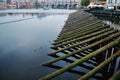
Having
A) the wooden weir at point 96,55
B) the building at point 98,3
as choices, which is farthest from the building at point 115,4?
the wooden weir at point 96,55

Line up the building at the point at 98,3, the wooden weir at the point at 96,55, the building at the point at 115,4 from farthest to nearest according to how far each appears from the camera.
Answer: the building at the point at 98,3 → the building at the point at 115,4 → the wooden weir at the point at 96,55

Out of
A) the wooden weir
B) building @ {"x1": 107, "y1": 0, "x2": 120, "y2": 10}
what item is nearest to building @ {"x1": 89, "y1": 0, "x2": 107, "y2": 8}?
building @ {"x1": 107, "y1": 0, "x2": 120, "y2": 10}

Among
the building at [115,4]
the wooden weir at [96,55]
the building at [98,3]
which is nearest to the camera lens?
the wooden weir at [96,55]

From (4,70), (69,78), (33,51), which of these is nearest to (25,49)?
(33,51)

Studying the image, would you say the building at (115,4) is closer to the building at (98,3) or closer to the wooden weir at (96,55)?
the building at (98,3)

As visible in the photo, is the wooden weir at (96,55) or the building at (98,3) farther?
the building at (98,3)

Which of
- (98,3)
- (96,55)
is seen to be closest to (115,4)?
(98,3)

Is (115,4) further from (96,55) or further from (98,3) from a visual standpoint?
(96,55)

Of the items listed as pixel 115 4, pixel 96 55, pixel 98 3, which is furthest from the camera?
pixel 98 3

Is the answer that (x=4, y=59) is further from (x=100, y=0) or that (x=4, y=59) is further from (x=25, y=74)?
(x=100, y=0)

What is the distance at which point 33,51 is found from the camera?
2448 cm

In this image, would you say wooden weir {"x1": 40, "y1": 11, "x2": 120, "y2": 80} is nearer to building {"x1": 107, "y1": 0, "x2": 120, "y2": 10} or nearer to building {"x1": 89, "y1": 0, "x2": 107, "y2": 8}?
building {"x1": 107, "y1": 0, "x2": 120, "y2": 10}

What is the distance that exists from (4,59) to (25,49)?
4758 millimetres

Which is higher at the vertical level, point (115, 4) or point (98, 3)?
point (115, 4)
